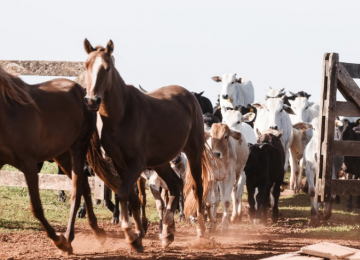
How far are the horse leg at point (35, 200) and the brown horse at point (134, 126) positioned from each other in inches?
30.0

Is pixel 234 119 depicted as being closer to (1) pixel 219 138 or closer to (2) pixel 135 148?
(1) pixel 219 138

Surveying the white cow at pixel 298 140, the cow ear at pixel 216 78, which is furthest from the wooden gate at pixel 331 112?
the cow ear at pixel 216 78

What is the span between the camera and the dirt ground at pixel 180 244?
8773 millimetres

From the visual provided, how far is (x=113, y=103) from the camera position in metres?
8.60

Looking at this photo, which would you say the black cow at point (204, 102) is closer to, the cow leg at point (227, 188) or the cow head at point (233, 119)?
the cow head at point (233, 119)

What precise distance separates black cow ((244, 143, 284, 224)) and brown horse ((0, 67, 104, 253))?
5.20 m

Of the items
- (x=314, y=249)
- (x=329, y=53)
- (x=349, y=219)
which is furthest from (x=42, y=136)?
(x=349, y=219)

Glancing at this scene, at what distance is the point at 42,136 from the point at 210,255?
248cm

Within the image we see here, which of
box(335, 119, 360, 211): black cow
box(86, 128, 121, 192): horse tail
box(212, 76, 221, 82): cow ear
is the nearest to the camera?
box(86, 128, 121, 192): horse tail

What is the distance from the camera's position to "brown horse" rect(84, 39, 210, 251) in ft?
27.5

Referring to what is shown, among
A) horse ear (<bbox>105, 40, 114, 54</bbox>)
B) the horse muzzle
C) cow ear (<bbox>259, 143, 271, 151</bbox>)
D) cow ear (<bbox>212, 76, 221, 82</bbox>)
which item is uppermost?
cow ear (<bbox>212, 76, 221, 82</bbox>)

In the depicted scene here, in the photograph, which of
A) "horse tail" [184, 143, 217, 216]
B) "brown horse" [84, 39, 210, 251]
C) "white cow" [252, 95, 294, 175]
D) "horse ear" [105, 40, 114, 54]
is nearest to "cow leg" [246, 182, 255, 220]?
"horse tail" [184, 143, 217, 216]

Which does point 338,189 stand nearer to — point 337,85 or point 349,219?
point 337,85

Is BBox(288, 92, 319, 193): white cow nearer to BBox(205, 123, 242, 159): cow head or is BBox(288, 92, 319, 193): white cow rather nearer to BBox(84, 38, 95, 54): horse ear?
BBox(205, 123, 242, 159): cow head
